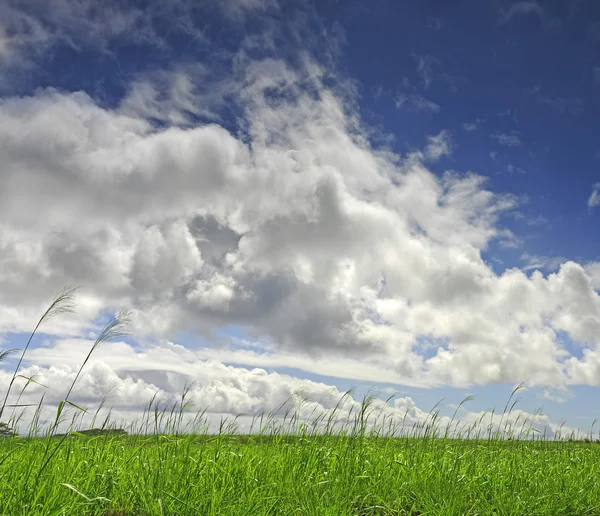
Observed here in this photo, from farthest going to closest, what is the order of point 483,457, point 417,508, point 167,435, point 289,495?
point 483,457 < point 167,435 < point 417,508 < point 289,495

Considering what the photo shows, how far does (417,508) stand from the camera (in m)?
6.13

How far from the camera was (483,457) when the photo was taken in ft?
31.9

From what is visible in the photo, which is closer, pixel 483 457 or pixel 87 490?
pixel 87 490

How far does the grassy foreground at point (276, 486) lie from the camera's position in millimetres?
4965

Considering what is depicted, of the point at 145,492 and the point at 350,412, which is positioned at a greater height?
the point at 350,412

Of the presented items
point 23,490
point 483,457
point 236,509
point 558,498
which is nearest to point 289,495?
point 236,509

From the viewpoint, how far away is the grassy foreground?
16.3 feet

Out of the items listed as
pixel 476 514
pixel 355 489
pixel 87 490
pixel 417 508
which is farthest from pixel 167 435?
pixel 476 514

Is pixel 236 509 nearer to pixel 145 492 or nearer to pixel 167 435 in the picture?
pixel 145 492

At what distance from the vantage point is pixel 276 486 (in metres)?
5.89

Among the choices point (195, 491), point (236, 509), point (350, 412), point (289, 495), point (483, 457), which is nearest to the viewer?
point (236, 509)

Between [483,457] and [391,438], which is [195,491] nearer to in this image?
[391,438]

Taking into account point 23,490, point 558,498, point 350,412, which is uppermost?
point 350,412

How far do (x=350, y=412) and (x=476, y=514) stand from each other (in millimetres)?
2409
